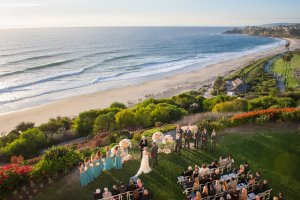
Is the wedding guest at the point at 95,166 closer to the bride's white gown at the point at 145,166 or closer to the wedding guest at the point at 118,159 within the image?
the wedding guest at the point at 118,159

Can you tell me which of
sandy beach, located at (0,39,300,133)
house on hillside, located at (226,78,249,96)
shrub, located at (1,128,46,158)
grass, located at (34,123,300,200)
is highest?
grass, located at (34,123,300,200)

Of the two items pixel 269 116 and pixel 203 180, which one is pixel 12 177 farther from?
pixel 269 116

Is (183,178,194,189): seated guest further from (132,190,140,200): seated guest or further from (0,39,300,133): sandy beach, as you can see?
(0,39,300,133): sandy beach

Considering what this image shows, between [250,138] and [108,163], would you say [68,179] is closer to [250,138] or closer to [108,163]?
[108,163]

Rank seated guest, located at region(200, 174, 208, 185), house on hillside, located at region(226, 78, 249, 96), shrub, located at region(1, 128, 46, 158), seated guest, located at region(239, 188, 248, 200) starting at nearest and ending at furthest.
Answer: seated guest, located at region(239, 188, 248, 200) < seated guest, located at region(200, 174, 208, 185) < shrub, located at region(1, 128, 46, 158) < house on hillside, located at region(226, 78, 249, 96)

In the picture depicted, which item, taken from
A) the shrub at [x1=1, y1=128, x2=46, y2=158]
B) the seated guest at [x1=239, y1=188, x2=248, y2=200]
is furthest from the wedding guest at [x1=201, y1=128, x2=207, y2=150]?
the shrub at [x1=1, y1=128, x2=46, y2=158]

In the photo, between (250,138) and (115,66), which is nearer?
(250,138)

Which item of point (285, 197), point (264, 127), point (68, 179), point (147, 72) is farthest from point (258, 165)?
point (147, 72)
